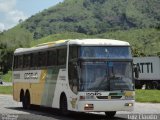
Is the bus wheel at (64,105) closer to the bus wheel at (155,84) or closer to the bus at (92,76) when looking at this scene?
the bus at (92,76)

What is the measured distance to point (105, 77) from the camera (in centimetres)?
1891

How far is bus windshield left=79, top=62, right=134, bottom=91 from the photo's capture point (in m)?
18.8

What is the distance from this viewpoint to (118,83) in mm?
19031

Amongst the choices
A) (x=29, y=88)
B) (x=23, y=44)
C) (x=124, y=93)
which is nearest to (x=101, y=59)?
(x=124, y=93)

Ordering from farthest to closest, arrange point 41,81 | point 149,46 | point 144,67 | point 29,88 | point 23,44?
1. point 23,44
2. point 149,46
3. point 144,67
4. point 29,88
5. point 41,81

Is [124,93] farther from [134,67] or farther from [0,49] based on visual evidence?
[0,49]

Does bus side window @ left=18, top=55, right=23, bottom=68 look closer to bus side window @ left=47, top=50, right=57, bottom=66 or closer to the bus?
bus side window @ left=47, top=50, right=57, bottom=66

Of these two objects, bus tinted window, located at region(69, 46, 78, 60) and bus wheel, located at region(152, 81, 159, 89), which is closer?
bus tinted window, located at region(69, 46, 78, 60)

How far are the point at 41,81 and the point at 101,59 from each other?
17.9 ft

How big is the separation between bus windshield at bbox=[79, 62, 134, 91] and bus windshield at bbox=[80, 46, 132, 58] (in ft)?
1.19

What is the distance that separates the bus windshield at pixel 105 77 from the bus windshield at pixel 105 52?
363 millimetres

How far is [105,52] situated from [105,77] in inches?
44.0

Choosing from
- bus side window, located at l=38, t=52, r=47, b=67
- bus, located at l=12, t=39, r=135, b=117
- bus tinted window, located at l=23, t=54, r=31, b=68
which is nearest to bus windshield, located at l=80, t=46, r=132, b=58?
bus, located at l=12, t=39, r=135, b=117

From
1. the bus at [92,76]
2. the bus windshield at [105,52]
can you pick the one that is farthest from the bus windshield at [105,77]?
the bus windshield at [105,52]
